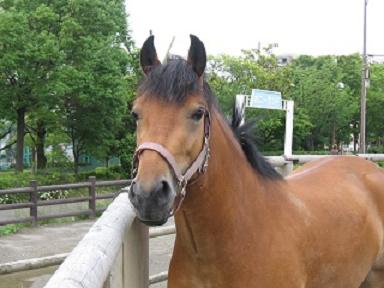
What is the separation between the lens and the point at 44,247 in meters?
10.7

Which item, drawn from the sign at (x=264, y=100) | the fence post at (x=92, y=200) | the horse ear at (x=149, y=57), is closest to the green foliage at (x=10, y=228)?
the fence post at (x=92, y=200)

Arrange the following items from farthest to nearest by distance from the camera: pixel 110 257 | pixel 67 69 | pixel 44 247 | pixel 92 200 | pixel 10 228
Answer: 1. pixel 67 69
2. pixel 92 200
3. pixel 10 228
4. pixel 44 247
5. pixel 110 257

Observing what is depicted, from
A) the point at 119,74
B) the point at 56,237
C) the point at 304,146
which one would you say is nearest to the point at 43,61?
the point at 119,74

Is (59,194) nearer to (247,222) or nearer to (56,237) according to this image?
(56,237)

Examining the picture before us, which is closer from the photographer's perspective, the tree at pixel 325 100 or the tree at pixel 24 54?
the tree at pixel 24 54

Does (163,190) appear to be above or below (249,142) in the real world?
below

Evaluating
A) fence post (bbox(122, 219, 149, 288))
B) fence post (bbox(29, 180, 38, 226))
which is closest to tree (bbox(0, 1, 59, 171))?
fence post (bbox(29, 180, 38, 226))

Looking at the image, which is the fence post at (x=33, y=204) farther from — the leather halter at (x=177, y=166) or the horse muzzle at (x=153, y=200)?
the horse muzzle at (x=153, y=200)

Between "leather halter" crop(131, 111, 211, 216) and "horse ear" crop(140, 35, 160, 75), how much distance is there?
0.38 meters

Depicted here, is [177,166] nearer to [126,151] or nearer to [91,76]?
[91,76]

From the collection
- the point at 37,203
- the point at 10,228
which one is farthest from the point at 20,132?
the point at 10,228

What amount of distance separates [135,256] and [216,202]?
0.58m

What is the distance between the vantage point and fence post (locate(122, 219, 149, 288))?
102 inches

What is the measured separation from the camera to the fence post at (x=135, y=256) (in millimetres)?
2600
